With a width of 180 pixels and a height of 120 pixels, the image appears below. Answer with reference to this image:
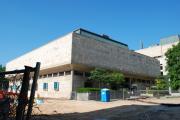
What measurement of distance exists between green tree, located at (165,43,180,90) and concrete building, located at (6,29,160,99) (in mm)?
7494

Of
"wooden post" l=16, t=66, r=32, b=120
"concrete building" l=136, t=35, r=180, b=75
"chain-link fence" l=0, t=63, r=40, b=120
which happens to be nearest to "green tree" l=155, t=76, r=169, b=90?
"concrete building" l=136, t=35, r=180, b=75

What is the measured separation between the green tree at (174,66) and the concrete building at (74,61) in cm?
749

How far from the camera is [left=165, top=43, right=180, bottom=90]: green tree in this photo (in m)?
37.9

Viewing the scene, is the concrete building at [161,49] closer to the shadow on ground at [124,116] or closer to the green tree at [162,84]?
the green tree at [162,84]

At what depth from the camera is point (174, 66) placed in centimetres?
3881

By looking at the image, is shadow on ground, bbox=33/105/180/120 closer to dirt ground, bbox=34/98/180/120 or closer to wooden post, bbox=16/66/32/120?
A: dirt ground, bbox=34/98/180/120

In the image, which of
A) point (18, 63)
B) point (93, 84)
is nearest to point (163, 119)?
point (93, 84)

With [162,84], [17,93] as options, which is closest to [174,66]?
[162,84]

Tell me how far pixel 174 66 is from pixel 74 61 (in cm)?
1676

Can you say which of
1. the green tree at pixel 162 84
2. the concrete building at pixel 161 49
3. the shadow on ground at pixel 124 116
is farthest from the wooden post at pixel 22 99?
the concrete building at pixel 161 49

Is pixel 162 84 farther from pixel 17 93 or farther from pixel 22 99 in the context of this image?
pixel 22 99

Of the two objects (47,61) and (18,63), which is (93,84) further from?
(18,63)

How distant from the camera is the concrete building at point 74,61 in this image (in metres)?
34.7

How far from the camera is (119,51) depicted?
4250 centimetres
